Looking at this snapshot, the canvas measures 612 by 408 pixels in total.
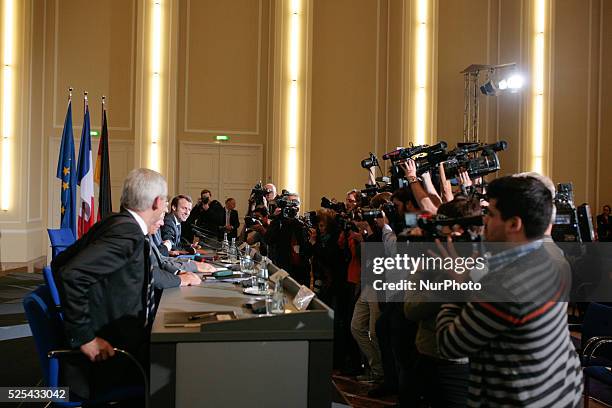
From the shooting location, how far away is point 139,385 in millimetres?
2709

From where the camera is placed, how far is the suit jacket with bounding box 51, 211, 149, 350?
2.44m

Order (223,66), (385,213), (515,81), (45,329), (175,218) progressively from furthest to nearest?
(223,66) → (515,81) → (175,218) → (385,213) → (45,329)

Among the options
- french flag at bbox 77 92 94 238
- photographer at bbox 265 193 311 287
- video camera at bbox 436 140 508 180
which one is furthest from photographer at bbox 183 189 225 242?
video camera at bbox 436 140 508 180

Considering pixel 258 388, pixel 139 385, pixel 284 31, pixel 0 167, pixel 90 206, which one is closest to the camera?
pixel 258 388

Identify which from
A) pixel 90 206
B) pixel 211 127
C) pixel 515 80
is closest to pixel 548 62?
pixel 515 80

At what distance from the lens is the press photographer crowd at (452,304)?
1748mm

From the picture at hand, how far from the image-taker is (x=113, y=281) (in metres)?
2.61

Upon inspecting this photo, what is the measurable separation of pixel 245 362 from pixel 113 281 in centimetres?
64

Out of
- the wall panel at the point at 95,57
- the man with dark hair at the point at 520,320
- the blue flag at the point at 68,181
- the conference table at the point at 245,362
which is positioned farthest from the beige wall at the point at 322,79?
the man with dark hair at the point at 520,320

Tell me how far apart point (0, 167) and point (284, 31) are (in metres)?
5.24

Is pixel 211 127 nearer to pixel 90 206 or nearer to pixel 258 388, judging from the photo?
pixel 90 206

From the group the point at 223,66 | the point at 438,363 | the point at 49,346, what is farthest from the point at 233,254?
the point at 223,66

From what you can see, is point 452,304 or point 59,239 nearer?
point 452,304

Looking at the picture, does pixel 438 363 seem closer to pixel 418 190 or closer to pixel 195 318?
pixel 418 190
